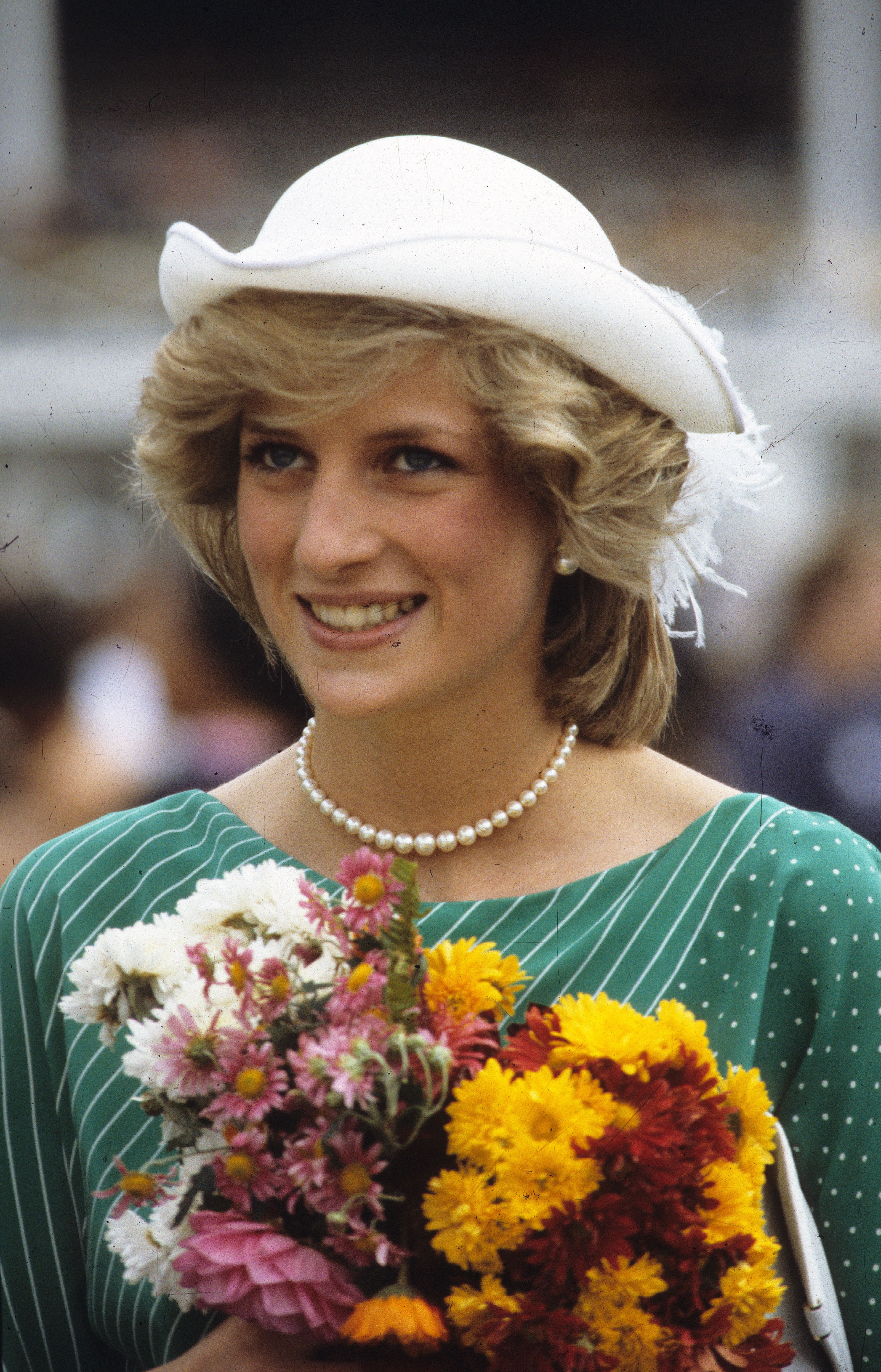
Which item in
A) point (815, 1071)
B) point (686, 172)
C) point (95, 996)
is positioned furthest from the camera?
point (686, 172)

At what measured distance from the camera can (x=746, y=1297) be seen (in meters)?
0.95

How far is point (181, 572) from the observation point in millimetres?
3166

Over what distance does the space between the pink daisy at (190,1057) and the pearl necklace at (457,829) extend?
64 centimetres

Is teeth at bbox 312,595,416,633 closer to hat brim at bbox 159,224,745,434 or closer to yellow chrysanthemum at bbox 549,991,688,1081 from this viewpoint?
hat brim at bbox 159,224,745,434

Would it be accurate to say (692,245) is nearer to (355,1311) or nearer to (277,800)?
(277,800)

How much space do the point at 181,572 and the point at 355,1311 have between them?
2411 mm

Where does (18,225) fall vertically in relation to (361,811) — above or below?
above

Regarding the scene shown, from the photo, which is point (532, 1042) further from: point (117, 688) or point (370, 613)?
point (117, 688)

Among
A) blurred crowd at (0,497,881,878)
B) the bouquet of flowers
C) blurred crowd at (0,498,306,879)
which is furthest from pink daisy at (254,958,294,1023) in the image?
blurred crowd at (0,497,881,878)

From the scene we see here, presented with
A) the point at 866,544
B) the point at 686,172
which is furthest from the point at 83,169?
the point at 866,544

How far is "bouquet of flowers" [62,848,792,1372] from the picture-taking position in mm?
896

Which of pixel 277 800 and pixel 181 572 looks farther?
pixel 181 572

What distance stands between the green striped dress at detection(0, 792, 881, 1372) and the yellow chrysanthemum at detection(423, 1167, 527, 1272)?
521 mm

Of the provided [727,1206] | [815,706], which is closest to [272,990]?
[727,1206]
